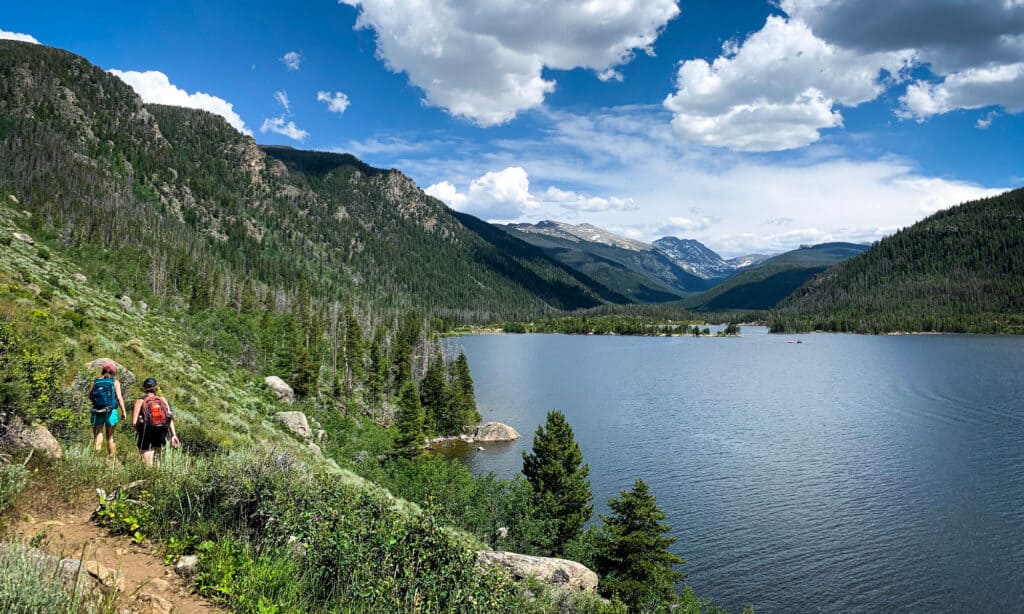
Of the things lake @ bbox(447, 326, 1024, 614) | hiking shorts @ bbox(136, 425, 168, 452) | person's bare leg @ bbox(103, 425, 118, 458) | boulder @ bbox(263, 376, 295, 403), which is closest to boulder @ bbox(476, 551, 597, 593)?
hiking shorts @ bbox(136, 425, 168, 452)

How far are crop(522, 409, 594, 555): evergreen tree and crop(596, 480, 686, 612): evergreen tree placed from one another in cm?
578

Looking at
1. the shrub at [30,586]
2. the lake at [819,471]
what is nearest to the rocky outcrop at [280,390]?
the lake at [819,471]

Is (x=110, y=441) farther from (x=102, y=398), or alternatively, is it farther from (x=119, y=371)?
(x=119, y=371)

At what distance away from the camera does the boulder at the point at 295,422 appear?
1531 inches

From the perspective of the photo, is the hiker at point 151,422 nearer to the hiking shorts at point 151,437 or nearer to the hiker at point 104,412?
the hiking shorts at point 151,437

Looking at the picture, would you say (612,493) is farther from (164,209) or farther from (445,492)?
(164,209)

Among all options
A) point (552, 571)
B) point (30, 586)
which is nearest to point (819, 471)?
point (552, 571)

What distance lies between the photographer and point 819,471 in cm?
5094

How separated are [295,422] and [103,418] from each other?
29133mm

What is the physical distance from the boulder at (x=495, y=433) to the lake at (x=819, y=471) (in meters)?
1.99

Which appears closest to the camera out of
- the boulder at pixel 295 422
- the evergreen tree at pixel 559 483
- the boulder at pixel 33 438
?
the boulder at pixel 33 438

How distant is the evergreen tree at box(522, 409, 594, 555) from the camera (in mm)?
36594

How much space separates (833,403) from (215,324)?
9993cm

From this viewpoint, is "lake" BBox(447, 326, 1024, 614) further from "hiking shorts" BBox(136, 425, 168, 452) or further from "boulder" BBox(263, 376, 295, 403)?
"hiking shorts" BBox(136, 425, 168, 452)
